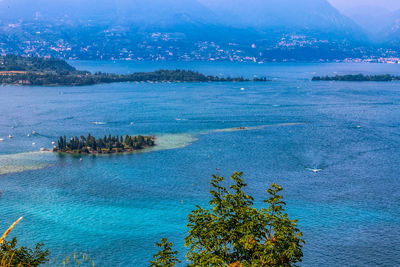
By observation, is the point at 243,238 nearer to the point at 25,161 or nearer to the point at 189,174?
the point at 189,174

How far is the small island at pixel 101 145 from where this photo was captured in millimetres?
91812

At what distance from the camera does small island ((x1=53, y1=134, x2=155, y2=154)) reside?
301 feet

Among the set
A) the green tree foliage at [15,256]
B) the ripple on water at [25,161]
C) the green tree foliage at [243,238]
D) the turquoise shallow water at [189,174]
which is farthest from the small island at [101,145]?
the green tree foliage at [243,238]

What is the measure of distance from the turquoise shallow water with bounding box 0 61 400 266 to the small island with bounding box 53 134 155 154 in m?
3.75

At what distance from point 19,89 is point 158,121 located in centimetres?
10854

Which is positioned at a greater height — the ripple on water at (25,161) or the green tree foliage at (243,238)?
the green tree foliage at (243,238)

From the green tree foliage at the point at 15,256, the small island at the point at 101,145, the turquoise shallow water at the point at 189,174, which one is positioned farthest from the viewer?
the small island at the point at 101,145

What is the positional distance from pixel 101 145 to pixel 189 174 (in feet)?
91.6

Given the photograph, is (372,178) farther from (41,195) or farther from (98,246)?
(41,195)

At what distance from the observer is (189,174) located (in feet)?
247

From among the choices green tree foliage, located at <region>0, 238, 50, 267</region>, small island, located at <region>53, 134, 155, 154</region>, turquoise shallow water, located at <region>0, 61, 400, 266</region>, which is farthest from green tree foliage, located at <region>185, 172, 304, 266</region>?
small island, located at <region>53, 134, 155, 154</region>

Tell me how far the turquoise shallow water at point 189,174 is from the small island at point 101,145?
375 cm

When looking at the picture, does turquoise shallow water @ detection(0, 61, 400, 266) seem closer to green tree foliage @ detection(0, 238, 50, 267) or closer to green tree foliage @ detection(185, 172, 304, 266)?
green tree foliage @ detection(0, 238, 50, 267)

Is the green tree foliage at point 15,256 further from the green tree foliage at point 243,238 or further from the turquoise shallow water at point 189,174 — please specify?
the turquoise shallow water at point 189,174
